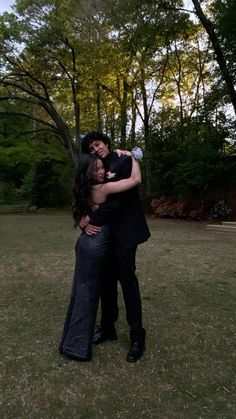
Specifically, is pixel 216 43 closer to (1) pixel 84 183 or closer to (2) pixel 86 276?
(1) pixel 84 183

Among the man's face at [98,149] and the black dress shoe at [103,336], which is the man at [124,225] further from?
the black dress shoe at [103,336]

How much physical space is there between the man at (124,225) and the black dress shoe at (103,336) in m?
0.30

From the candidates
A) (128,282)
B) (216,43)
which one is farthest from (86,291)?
(216,43)

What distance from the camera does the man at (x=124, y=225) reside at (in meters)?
2.55

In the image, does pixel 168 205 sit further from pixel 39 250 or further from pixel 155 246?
pixel 39 250

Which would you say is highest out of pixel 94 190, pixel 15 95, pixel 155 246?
pixel 15 95

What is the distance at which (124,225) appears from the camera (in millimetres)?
2590

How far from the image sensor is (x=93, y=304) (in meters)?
2.63

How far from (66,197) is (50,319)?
1470 centimetres

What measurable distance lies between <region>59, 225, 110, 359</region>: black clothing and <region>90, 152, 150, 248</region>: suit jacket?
78 mm

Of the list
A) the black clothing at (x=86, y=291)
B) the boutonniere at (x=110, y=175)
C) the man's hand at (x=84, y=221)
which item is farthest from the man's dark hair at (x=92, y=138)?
the black clothing at (x=86, y=291)

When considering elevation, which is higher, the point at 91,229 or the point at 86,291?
the point at 91,229

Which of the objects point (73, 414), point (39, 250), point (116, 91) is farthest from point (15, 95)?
point (73, 414)

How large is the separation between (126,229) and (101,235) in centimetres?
17
